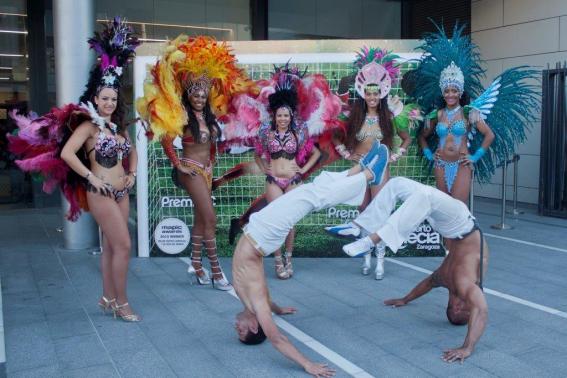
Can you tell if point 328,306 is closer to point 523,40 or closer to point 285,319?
point 285,319

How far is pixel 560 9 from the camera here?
34.4 feet

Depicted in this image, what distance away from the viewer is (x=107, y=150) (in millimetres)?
4645

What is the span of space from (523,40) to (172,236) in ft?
26.4

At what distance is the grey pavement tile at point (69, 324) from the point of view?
14.8 ft

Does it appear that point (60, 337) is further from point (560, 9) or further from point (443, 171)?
point (560, 9)

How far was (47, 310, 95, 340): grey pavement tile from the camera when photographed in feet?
14.8

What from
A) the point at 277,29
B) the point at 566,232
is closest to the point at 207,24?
the point at 277,29

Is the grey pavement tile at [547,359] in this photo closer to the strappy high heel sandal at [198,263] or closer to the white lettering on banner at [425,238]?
the white lettering on banner at [425,238]

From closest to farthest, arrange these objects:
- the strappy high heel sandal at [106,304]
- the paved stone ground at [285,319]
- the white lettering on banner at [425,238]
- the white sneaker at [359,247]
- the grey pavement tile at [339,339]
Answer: the white sneaker at [359,247], the paved stone ground at [285,319], the grey pavement tile at [339,339], the strappy high heel sandal at [106,304], the white lettering on banner at [425,238]

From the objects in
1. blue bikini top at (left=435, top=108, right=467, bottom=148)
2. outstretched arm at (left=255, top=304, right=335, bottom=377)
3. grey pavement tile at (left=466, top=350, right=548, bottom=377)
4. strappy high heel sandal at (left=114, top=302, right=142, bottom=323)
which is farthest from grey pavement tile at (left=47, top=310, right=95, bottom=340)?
blue bikini top at (left=435, top=108, right=467, bottom=148)

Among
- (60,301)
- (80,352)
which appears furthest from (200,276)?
(80,352)

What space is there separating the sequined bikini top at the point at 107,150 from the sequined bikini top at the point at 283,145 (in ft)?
5.43

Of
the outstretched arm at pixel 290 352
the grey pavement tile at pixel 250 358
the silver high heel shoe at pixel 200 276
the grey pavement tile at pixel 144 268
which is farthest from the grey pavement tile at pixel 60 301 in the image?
the outstretched arm at pixel 290 352

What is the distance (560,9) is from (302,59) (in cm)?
619
